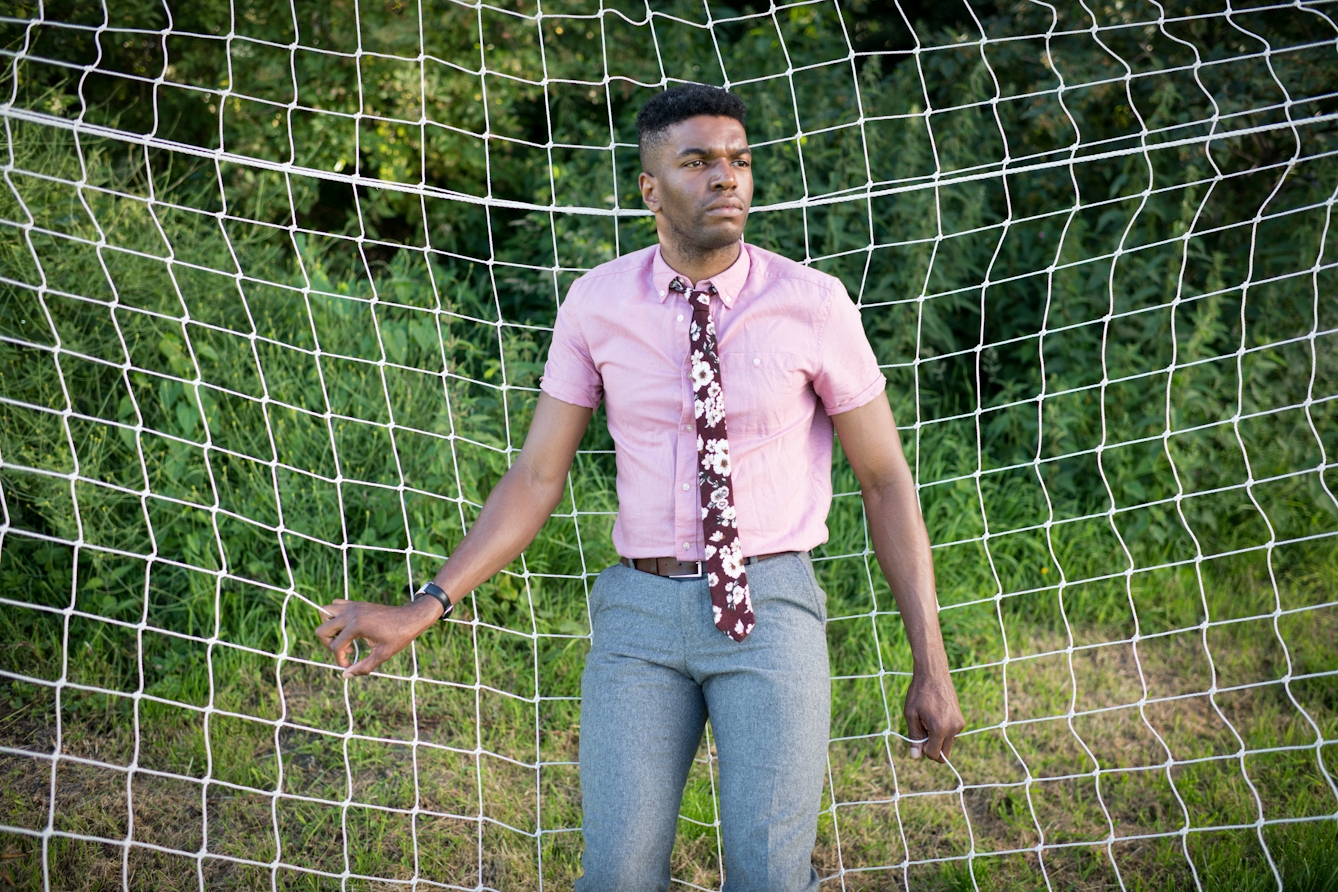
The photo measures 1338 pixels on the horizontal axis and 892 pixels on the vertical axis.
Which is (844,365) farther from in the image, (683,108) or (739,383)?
(683,108)

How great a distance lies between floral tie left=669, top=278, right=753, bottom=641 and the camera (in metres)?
2.22

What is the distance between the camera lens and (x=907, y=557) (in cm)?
228

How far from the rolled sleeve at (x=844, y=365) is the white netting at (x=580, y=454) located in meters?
0.60

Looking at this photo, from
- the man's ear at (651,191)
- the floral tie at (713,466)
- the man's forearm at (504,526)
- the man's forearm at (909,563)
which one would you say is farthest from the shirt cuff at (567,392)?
the man's forearm at (909,563)

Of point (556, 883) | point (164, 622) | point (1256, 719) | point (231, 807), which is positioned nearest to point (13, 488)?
point (164, 622)

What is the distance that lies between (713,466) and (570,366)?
396 mm

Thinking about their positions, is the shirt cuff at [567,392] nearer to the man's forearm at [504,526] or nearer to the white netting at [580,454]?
the man's forearm at [504,526]

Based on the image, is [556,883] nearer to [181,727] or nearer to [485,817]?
[485,817]

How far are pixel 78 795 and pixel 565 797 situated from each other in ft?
4.12

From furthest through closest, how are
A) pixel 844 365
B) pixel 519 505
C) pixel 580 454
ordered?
1. pixel 580 454
2. pixel 519 505
3. pixel 844 365

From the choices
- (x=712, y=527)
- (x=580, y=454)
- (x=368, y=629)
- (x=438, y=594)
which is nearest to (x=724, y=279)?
(x=712, y=527)

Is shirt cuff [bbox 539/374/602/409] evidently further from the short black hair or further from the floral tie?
the short black hair

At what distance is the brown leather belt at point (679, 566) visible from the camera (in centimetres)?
229

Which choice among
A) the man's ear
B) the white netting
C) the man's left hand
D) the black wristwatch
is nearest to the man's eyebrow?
the man's ear
